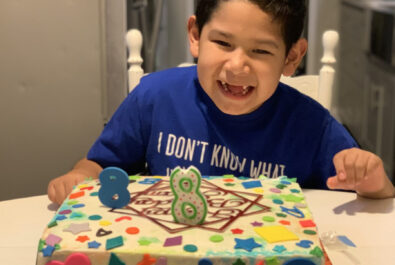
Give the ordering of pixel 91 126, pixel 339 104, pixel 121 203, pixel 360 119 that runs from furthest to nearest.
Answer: pixel 339 104, pixel 360 119, pixel 91 126, pixel 121 203

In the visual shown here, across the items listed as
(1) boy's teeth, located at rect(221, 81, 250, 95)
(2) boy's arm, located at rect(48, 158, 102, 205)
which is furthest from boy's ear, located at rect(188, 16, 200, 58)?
(2) boy's arm, located at rect(48, 158, 102, 205)

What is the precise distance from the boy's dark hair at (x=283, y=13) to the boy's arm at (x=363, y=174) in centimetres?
23

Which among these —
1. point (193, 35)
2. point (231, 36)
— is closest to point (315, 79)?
point (193, 35)

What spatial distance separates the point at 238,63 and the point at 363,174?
29 cm

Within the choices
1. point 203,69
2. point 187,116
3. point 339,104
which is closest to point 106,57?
point 187,116

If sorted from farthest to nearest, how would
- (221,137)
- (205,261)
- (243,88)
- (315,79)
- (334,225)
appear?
(315,79)
(221,137)
(243,88)
(334,225)
(205,261)

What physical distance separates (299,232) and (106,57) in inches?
61.8

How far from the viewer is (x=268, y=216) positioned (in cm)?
72

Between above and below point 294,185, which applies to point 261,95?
above

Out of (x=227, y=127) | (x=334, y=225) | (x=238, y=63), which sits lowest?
(x=334, y=225)

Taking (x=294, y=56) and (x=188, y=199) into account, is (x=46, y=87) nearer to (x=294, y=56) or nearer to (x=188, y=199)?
(x=294, y=56)

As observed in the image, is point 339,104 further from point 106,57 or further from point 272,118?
point 272,118

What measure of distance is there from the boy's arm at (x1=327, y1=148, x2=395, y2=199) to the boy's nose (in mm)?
233

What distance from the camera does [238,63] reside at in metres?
0.95
